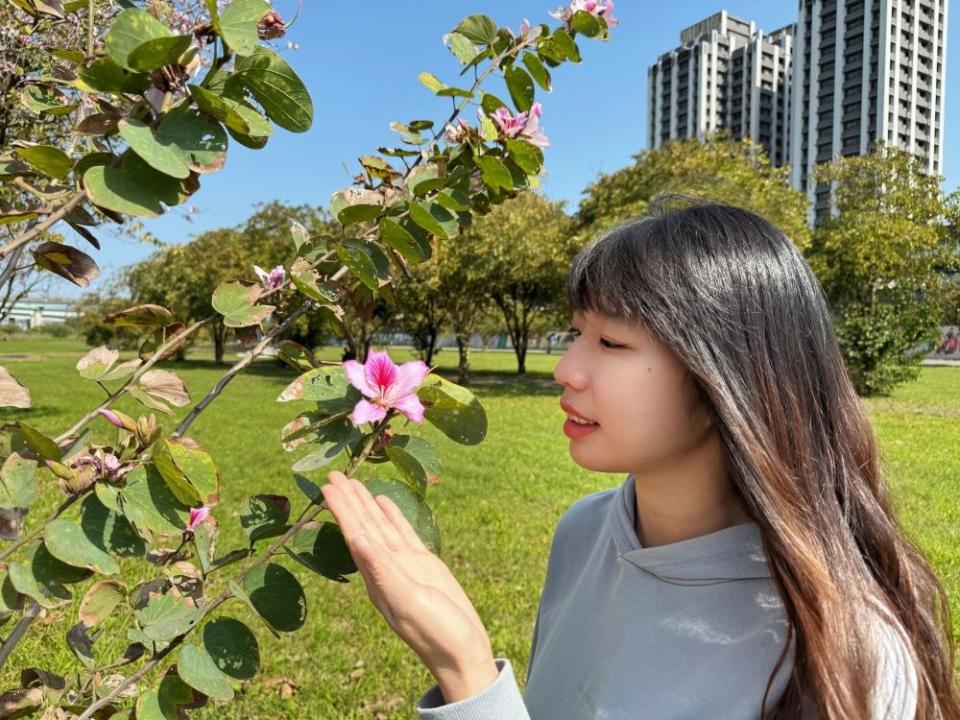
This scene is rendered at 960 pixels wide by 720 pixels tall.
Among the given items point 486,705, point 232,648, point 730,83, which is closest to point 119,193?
point 232,648

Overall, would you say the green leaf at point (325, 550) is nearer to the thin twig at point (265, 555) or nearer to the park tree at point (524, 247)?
the thin twig at point (265, 555)

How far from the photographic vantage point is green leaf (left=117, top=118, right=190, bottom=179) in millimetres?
551

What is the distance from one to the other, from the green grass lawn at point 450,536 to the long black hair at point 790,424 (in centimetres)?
26

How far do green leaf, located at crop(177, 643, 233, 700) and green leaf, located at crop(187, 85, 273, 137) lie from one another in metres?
0.54

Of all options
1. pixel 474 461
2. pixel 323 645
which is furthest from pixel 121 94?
A: pixel 474 461

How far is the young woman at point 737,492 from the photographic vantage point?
0.82 m

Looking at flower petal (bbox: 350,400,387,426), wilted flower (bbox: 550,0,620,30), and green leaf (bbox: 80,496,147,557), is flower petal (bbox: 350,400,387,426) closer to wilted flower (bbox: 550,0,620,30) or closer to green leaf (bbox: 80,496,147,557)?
green leaf (bbox: 80,496,147,557)

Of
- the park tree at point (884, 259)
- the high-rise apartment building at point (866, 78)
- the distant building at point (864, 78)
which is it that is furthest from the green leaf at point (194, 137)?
the high-rise apartment building at point (866, 78)

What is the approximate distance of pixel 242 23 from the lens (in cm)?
55

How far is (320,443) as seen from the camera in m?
0.68

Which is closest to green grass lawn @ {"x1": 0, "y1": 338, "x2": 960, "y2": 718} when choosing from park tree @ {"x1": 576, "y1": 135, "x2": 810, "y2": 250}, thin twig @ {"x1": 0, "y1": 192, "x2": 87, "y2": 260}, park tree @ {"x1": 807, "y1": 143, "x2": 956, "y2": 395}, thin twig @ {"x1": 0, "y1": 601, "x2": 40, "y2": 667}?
thin twig @ {"x1": 0, "y1": 601, "x2": 40, "y2": 667}

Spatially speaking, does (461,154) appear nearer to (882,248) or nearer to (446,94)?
(446,94)

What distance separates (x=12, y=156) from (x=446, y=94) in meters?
0.55

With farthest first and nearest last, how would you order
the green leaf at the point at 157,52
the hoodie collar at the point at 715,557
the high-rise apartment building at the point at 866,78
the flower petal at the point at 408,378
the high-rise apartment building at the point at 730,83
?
the high-rise apartment building at the point at 730,83 < the high-rise apartment building at the point at 866,78 < the hoodie collar at the point at 715,557 < the flower petal at the point at 408,378 < the green leaf at the point at 157,52
